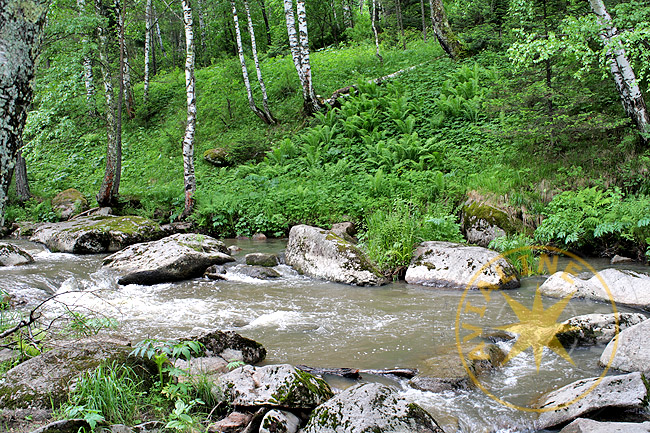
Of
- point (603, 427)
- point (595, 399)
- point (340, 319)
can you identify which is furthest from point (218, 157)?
point (603, 427)

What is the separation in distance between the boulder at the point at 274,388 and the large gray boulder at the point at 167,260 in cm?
516

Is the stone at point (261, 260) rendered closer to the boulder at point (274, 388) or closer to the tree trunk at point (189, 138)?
the tree trunk at point (189, 138)

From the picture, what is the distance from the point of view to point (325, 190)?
12.5 m

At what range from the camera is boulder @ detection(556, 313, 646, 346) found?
4961 millimetres

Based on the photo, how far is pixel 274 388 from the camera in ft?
11.5

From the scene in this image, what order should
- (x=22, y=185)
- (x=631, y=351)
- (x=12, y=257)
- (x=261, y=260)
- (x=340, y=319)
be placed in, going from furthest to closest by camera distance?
(x=22, y=185), (x=261, y=260), (x=12, y=257), (x=340, y=319), (x=631, y=351)

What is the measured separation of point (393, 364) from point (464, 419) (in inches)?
44.3

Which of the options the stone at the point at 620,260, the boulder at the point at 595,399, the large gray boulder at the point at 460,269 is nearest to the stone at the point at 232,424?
the boulder at the point at 595,399

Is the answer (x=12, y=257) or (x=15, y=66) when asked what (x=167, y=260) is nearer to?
(x=12, y=257)

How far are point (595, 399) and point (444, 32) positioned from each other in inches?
725

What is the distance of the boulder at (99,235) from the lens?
10.7 meters

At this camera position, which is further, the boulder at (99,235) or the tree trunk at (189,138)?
the tree trunk at (189,138)

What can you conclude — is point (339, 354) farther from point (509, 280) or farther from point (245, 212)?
point (245, 212)

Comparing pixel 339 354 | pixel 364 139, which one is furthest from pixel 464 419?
pixel 364 139
